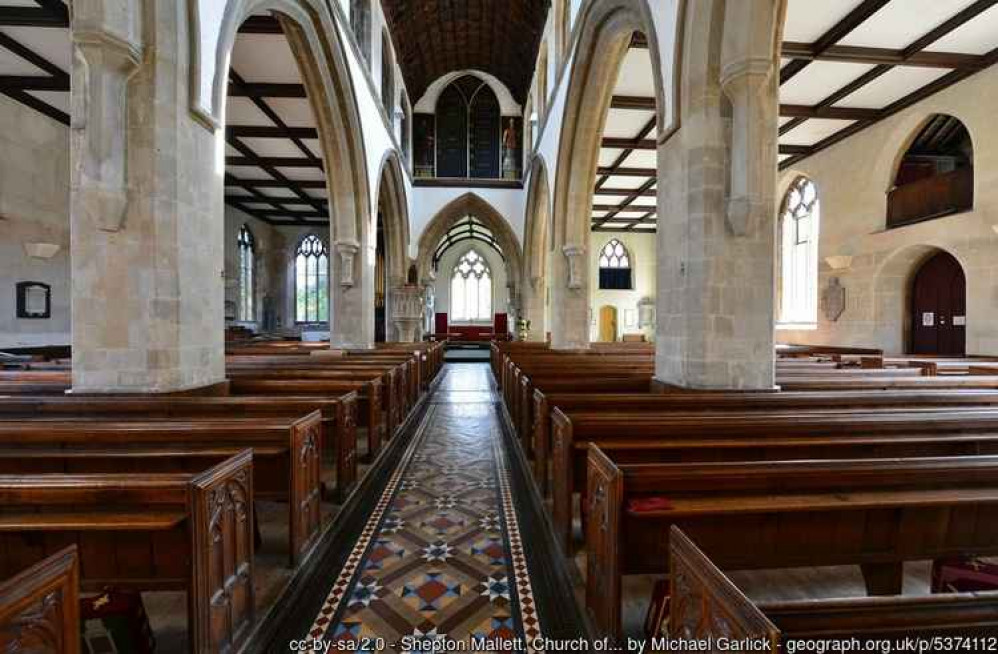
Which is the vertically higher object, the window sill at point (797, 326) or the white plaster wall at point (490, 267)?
the white plaster wall at point (490, 267)

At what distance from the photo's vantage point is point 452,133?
16.8m

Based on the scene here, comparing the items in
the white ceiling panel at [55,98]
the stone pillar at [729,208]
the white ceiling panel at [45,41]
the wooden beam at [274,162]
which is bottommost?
the stone pillar at [729,208]

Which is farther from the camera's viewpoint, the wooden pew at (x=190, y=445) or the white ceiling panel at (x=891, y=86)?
the white ceiling panel at (x=891, y=86)

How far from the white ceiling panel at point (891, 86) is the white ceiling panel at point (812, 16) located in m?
2.18

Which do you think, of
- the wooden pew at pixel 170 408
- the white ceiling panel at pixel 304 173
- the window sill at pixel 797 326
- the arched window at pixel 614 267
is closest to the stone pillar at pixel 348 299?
the white ceiling panel at pixel 304 173

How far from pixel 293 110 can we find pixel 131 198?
774 cm

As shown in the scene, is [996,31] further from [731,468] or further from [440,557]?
[440,557]

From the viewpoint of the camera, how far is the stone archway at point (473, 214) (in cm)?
1623

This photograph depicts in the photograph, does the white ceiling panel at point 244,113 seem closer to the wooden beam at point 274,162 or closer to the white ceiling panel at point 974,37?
the wooden beam at point 274,162

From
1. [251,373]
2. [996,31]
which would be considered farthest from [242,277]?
[996,31]

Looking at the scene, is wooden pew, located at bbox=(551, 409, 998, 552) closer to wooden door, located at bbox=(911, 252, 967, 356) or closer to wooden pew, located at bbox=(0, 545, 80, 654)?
wooden pew, located at bbox=(0, 545, 80, 654)

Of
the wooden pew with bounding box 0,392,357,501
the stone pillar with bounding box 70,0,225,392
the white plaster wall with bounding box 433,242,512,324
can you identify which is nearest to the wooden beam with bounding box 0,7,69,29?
the stone pillar with bounding box 70,0,225,392

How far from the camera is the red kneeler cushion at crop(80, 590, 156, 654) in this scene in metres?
1.76

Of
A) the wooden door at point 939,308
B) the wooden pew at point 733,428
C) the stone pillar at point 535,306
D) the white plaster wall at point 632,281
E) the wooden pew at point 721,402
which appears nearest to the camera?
the wooden pew at point 733,428
